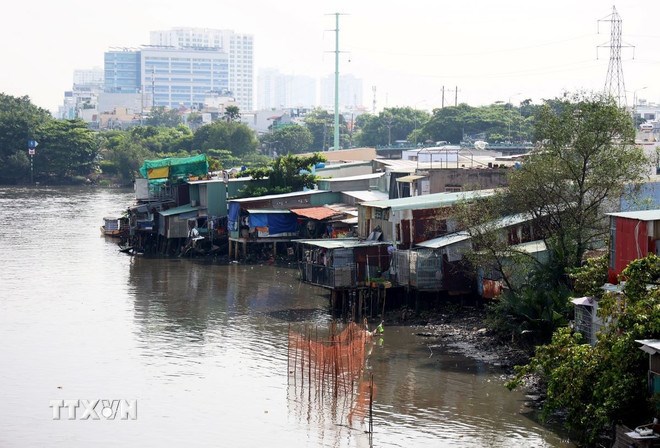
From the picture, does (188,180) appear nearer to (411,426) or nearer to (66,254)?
(66,254)

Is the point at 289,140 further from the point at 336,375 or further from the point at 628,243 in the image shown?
the point at 628,243

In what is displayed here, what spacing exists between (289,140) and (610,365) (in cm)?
7937

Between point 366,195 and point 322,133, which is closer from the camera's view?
point 366,195

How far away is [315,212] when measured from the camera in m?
37.6

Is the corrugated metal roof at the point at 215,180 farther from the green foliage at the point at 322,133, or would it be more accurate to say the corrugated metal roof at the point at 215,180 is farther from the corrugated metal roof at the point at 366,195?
the green foliage at the point at 322,133

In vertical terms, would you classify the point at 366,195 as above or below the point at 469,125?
below

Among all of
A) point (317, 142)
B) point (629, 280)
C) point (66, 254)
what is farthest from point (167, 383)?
point (317, 142)

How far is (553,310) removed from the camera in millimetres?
21875

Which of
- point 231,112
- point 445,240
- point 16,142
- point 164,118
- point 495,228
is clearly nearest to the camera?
point 495,228

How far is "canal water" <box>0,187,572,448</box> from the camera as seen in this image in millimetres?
18578

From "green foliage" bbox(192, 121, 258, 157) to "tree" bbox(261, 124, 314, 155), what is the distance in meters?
7.08

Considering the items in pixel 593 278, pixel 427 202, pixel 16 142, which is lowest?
pixel 593 278

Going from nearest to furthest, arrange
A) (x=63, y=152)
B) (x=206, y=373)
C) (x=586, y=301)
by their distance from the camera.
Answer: (x=586, y=301) < (x=206, y=373) < (x=63, y=152)

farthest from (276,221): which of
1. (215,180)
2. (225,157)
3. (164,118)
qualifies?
(164,118)
